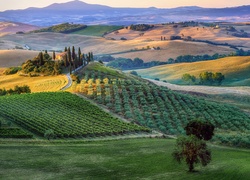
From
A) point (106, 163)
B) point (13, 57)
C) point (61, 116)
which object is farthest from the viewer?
point (13, 57)

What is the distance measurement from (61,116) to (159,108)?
20547 millimetres

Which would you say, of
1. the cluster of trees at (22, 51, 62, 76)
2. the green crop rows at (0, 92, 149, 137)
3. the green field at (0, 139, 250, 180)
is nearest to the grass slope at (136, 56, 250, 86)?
the cluster of trees at (22, 51, 62, 76)

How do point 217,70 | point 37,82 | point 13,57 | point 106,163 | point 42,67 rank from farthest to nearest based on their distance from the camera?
point 217,70
point 13,57
point 42,67
point 37,82
point 106,163

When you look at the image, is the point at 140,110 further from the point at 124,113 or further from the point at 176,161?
the point at 176,161

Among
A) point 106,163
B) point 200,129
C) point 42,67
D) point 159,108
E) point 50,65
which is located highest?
point 200,129

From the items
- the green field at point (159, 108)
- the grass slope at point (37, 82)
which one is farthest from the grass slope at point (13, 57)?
the green field at point (159, 108)

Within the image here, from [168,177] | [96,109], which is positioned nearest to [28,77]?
[96,109]

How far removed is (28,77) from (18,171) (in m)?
79.4

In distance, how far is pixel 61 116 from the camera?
212 ft

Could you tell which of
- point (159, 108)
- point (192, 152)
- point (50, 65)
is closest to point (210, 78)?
point (50, 65)

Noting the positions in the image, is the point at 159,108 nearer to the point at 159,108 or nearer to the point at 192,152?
the point at 159,108

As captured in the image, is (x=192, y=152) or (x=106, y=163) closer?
(x=192, y=152)

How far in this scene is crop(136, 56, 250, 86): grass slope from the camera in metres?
161

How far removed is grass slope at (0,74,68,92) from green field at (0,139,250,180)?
4473 cm
